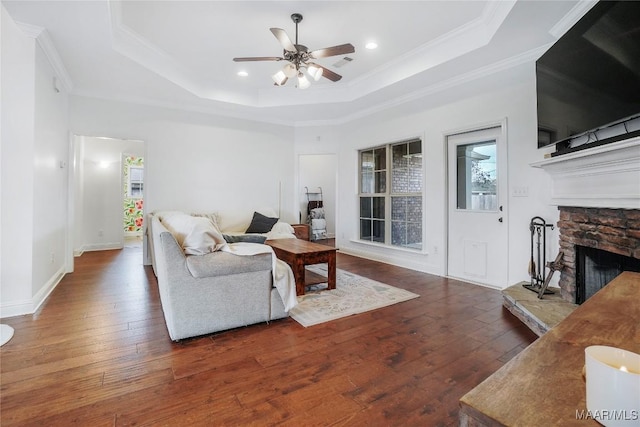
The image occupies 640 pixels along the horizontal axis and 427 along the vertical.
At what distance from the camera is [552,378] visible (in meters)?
0.56

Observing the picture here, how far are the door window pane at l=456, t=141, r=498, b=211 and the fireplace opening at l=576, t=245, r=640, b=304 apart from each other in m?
1.29

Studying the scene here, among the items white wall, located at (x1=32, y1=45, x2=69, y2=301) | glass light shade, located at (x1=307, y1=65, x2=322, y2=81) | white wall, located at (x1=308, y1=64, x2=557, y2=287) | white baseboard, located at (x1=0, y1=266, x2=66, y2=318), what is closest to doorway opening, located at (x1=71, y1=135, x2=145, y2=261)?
white wall, located at (x1=32, y1=45, x2=69, y2=301)

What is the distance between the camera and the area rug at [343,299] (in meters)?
2.89

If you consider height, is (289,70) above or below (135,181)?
above

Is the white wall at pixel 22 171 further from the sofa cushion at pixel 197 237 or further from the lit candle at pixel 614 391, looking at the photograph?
the lit candle at pixel 614 391

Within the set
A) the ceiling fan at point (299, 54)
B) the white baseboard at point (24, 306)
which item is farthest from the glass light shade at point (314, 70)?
the white baseboard at point (24, 306)

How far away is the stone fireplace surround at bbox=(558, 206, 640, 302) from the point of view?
7.07 ft

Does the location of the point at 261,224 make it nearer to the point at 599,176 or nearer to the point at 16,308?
the point at 16,308

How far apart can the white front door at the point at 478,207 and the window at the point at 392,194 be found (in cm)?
64

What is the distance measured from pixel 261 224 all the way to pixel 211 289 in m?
3.24

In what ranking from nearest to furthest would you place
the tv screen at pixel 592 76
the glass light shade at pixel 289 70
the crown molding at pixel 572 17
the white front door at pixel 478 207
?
the tv screen at pixel 592 76 → the crown molding at pixel 572 17 → the glass light shade at pixel 289 70 → the white front door at pixel 478 207

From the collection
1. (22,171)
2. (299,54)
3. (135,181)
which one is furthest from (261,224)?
(135,181)

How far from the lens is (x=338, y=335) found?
249cm

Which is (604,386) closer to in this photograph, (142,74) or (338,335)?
(338,335)
